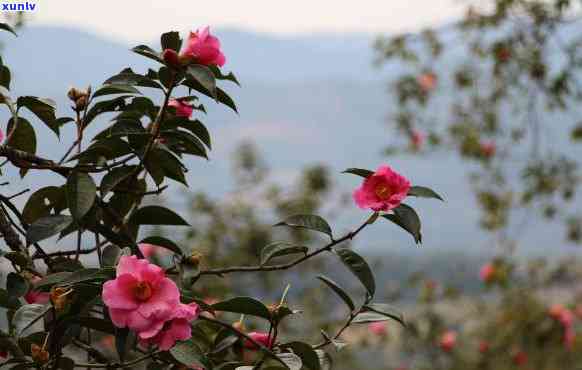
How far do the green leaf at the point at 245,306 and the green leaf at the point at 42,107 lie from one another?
0.29 metres

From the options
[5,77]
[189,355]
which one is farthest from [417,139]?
[189,355]

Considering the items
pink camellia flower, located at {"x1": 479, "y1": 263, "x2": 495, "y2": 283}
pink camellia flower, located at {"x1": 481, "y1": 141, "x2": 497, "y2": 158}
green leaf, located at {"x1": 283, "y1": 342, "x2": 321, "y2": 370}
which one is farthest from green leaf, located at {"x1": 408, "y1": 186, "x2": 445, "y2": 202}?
pink camellia flower, located at {"x1": 481, "y1": 141, "x2": 497, "y2": 158}

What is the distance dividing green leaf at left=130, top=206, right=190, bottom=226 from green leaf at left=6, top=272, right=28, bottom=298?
158mm

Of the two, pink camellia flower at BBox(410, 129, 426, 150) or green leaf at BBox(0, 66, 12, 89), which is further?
pink camellia flower at BBox(410, 129, 426, 150)

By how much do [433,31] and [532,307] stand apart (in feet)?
4.99

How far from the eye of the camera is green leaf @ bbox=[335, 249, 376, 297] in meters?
0.96

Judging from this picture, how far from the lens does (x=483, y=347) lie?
4.29m

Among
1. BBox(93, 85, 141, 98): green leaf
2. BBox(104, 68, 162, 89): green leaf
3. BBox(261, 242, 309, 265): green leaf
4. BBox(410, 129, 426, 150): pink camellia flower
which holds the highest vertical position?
BBox(104, 68, 162, 89): green leaf

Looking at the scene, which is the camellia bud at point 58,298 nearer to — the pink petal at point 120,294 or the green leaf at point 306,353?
the pink petal at point 120,294

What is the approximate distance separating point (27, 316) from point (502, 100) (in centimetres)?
405

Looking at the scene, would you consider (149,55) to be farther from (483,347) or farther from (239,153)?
(239,153)

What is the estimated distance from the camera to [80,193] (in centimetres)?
85

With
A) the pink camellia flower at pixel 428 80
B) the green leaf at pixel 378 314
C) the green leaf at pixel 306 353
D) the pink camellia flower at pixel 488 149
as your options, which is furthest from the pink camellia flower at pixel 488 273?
the green leaf at pixel 306 353

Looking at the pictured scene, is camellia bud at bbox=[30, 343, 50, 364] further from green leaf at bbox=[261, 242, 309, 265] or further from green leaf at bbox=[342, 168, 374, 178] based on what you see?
green leaf at bbox=[342, 168, 374, 178]
